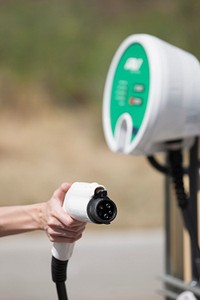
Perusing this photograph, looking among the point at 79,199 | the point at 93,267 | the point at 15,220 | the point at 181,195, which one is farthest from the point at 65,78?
the point at 79,199

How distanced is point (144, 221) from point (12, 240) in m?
1.63

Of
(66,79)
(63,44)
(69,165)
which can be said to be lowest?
(69,165)

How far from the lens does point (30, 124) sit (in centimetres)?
1473

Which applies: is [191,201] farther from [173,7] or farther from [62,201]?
[173,7]

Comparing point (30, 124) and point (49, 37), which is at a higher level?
point (49, 37)

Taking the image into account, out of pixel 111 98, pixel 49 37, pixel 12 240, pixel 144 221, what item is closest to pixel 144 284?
pixel 12 240

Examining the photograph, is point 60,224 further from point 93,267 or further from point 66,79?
point 66,79

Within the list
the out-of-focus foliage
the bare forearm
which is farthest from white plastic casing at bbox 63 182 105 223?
the out-of-focus foliage

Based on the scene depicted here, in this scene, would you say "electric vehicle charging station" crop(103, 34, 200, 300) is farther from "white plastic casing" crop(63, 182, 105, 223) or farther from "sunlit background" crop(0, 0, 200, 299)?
"sunlit background" crop(0, 0, 200, 299)

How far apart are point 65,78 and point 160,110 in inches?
514

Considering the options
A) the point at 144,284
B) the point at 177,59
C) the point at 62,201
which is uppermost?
the point at 177,59

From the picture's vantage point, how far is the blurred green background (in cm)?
1212

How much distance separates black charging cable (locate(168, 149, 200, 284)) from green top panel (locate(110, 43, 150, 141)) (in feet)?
0.67

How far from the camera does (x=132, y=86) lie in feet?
9.98
